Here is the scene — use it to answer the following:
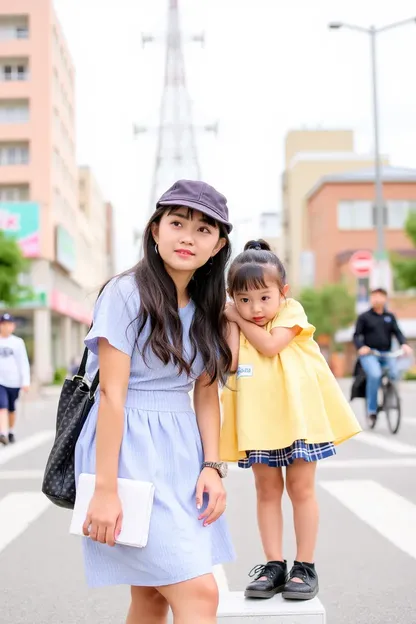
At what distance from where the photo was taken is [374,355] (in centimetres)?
1273

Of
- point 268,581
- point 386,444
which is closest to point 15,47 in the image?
point 386,444

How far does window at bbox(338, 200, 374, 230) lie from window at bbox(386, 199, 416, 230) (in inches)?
52.4

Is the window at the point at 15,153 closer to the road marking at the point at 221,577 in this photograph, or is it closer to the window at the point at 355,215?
the window at the point at 355,215

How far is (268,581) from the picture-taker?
3723 mm

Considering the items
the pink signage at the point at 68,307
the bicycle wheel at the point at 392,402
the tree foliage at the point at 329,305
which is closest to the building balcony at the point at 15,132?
the pink signage at the point at 68,307

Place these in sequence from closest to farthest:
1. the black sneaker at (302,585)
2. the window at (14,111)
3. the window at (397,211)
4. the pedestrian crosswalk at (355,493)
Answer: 1. the black sneaker at (302,585)
2. the pedestrian crosswalk at (355,493)
3. the window at (14,111)
4. the window at (397,211)

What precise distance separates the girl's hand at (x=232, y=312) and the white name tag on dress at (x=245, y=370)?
0.61 feet

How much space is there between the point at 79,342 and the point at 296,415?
73.4m

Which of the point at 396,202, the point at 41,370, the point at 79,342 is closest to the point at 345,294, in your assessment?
the point at 396,202

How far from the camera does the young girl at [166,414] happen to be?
9.00 ft

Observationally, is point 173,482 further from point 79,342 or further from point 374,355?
point 79,342

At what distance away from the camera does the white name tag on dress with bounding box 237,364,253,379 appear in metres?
3.73

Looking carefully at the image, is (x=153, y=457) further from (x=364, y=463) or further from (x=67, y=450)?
(x=364, y=463)

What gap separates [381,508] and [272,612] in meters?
3.95
